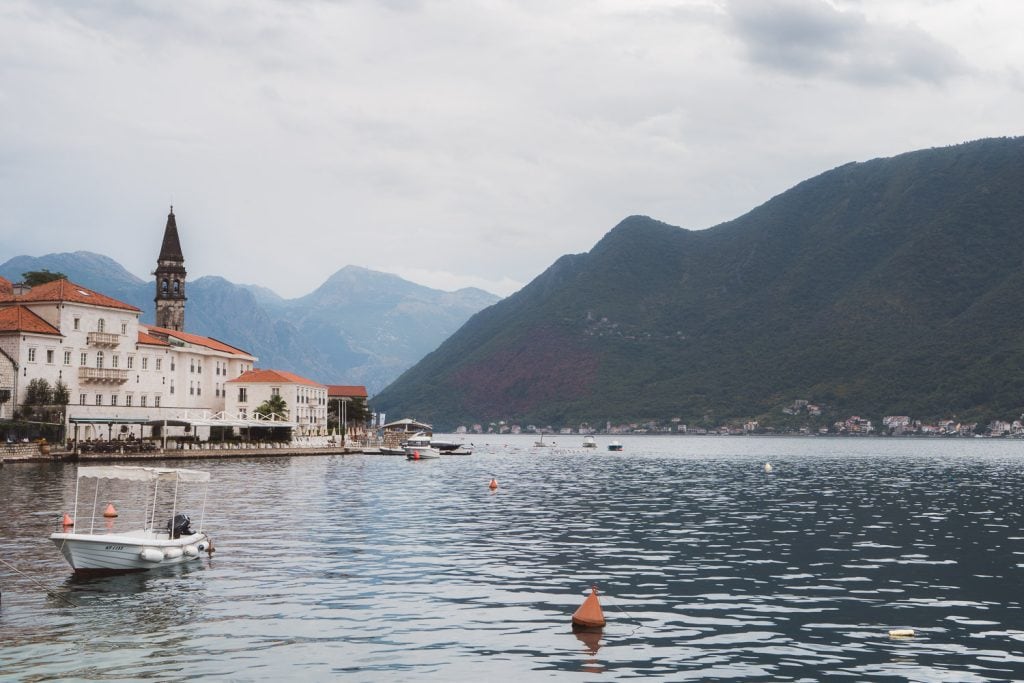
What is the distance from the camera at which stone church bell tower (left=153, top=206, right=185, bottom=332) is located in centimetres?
17325

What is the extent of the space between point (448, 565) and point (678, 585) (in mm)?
9269

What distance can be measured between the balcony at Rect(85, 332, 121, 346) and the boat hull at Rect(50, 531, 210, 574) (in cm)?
9509

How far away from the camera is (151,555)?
1403 inches

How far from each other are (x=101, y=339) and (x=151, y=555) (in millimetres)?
97695

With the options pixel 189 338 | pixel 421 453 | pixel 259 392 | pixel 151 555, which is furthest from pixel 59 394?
pixel 151 555

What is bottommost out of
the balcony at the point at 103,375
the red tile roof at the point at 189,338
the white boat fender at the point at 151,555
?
the white boat fender at the point at 151,555

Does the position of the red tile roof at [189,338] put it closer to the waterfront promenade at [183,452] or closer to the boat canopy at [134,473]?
the waterfront promenade at [183,452]

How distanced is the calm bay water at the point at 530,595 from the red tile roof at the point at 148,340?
247 ft

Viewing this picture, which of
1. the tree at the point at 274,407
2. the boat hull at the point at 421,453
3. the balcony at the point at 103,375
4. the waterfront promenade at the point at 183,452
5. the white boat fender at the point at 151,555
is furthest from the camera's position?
the tree at the point at 274,407

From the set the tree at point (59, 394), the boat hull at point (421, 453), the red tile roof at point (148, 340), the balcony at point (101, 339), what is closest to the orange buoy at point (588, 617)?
the tree at point (59, 394)

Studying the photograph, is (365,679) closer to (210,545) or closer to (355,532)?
(210,545)

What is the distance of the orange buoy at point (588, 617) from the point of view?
26.3 metres

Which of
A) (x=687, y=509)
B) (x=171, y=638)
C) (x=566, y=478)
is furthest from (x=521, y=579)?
(x=566, y=478)

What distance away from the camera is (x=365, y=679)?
21.4 metres
